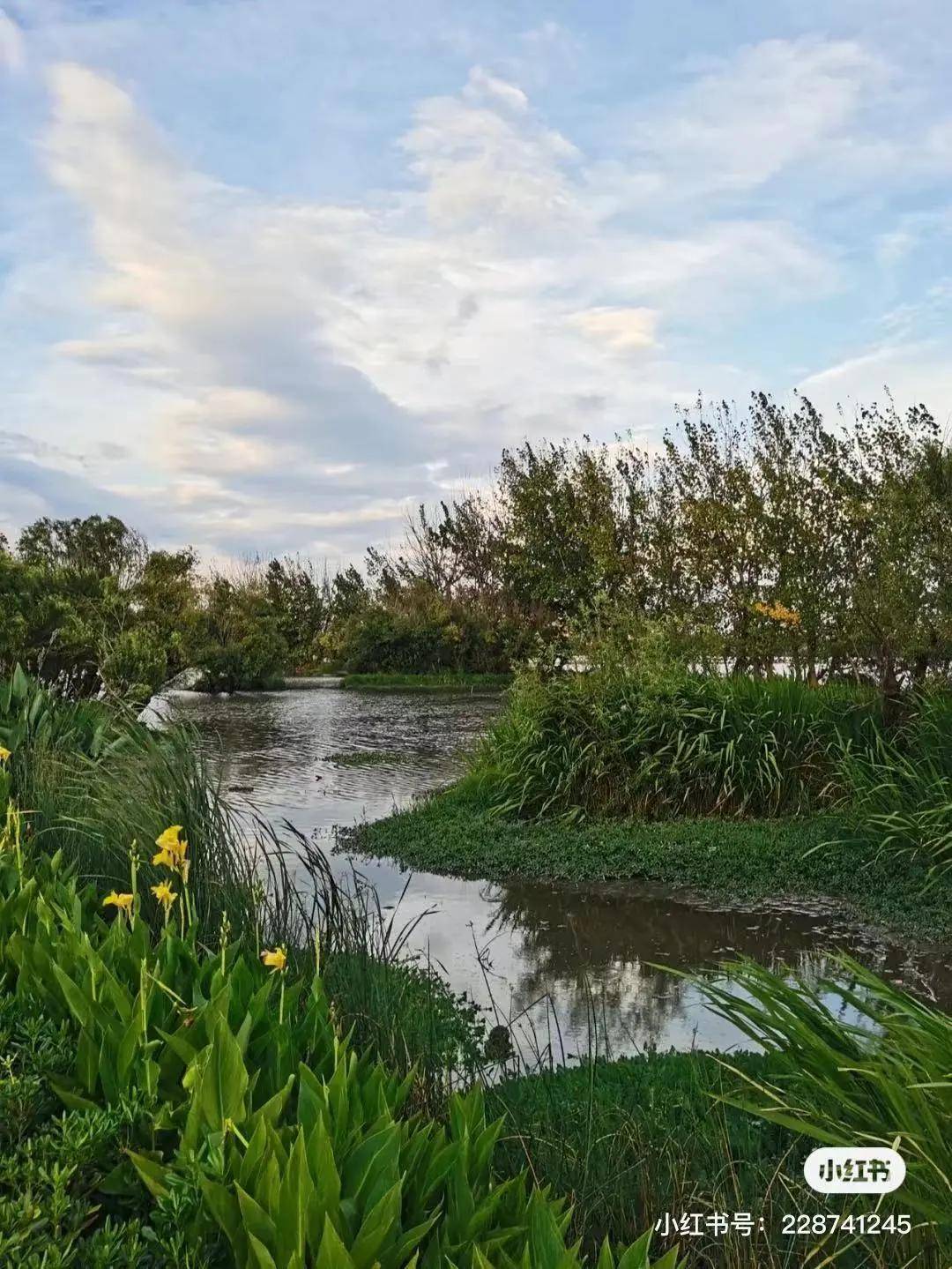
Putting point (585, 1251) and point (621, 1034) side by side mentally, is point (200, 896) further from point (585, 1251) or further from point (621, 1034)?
point (585, 1251)

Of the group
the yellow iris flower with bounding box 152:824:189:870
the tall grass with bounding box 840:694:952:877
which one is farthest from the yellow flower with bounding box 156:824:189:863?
the tall grass with bounding box 840:694:952:877

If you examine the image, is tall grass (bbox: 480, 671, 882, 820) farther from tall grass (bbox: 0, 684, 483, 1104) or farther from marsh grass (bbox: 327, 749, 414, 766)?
marsh grass (bbox: 327, 749, 414, 766)

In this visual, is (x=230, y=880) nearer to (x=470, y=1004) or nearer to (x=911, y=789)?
(x=470, y=1004)

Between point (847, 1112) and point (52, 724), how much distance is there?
5.63 m

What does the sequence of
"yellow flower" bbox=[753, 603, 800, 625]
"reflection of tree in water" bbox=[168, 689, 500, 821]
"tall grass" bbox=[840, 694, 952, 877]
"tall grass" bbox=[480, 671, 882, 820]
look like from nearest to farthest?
"tall grass" bbox=[840, 694, 952, 877]
"tall grass" bbox=[480, 671, 882, 820]
"reflection of tree in water" bbox=[168, 689, 500, 821]
"yellow flower" bbox=[753, 603, 800, 625]

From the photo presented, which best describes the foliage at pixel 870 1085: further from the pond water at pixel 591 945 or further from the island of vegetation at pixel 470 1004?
the pond water at pixel 591 945

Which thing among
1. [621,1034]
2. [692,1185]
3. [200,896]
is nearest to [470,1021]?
[621,1034]

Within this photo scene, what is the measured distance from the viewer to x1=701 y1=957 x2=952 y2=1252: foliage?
2092 millimetres

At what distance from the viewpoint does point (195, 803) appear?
15.0ft

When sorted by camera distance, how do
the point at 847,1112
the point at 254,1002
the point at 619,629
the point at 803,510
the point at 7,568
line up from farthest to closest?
1. the point at 803,510
2. the point at 7,568
3. the point at 619,629
4. the point at 847,1112
5. the point at 254,1002

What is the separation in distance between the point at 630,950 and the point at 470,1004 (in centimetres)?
128

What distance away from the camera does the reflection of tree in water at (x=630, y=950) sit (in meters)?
4.32

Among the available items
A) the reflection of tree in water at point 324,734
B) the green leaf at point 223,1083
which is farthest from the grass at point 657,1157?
the reflection of tree in water at point 324,734

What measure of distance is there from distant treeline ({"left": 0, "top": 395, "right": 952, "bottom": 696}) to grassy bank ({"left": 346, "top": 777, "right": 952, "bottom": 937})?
2111mm
